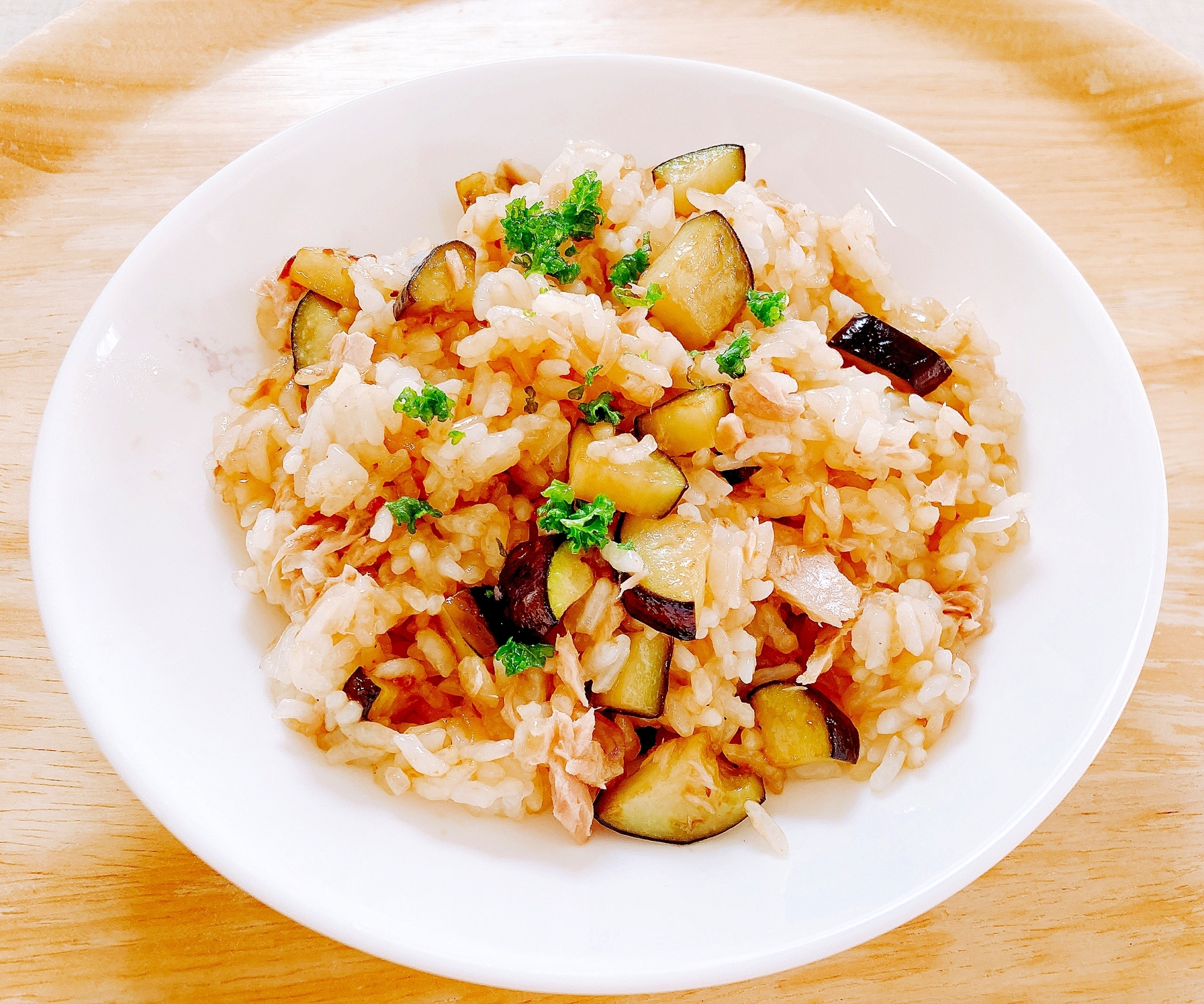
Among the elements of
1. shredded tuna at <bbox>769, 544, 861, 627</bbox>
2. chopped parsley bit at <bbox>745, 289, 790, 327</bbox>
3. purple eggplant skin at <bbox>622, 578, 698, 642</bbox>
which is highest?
chopped parsley bit at <bbox>745, 289, 790, 327</bbox>

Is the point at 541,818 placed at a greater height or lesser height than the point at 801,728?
lesser

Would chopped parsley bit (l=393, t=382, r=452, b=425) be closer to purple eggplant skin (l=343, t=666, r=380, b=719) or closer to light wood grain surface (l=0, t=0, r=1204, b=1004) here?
purple eggplant skin (l=343, t=666, r=380, b=719)

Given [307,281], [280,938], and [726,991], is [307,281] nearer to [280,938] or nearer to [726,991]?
[280,938]

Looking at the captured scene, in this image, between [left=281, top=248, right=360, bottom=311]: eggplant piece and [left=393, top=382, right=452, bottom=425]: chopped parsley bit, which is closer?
[left=393, top=382, right=452, bottom=425]: chopped parsley bit

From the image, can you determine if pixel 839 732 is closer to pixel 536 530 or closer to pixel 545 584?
pixel 545 584

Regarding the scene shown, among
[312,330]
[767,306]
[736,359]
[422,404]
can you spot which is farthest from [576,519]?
[312,330]

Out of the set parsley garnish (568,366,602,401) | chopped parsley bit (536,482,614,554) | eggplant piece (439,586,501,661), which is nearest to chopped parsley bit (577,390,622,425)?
parsley garnish (568,366,602,401)
